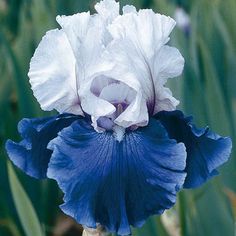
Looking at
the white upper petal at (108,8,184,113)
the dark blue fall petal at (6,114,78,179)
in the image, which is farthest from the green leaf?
the white upper petal at (108,8,184,113)

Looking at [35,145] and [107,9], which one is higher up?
[107,9]

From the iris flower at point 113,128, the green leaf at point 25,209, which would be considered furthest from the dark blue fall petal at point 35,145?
the green leaf at point 25,209

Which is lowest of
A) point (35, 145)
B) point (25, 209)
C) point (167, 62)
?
point (25, 209)

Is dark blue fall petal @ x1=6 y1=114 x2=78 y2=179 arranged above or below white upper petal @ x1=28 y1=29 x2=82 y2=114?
below

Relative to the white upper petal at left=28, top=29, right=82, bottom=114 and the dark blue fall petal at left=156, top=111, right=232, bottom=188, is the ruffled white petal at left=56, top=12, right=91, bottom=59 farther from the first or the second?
the dark blue fall petal at left=156, top=111, right=232, bottom=188

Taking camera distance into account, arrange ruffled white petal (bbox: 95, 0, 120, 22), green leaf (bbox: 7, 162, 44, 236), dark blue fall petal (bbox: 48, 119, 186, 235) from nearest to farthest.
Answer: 1. dark blue fall petal (bbox: 48, 119, 186, 235)
2. ruffled white petal (bbox: 95, 0, 120, 22)
3. green leaf (bbox: 7, 162, 44, 236)

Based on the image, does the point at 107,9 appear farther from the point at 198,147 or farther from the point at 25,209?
the point at 25,209

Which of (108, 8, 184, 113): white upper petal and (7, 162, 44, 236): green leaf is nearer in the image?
(108, 8, 184, 113): white upper petal

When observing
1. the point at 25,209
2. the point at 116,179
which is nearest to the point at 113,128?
the point at 116,179
